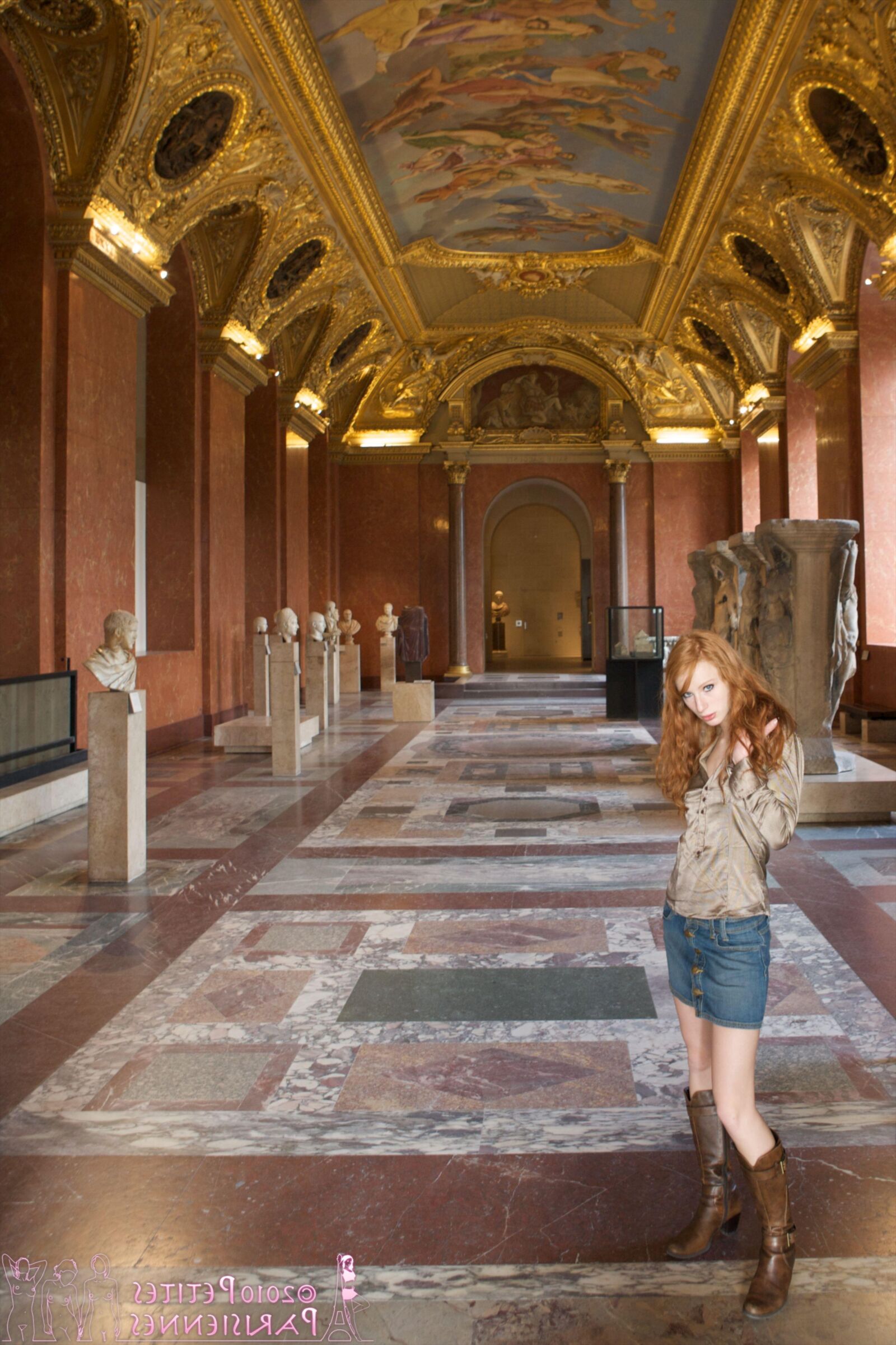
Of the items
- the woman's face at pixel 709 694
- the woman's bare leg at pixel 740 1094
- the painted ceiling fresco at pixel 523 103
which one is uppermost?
the painted ceiling fresco at pixel 523 103

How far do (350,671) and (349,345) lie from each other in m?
7.00

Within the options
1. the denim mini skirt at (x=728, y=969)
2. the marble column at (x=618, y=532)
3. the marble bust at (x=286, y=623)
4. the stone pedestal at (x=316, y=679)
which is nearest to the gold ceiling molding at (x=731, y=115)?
the marble column at (x=618, y=532)

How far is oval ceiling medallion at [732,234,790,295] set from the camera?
54.1ft

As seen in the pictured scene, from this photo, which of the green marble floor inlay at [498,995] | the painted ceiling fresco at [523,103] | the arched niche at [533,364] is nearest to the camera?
the green marble floor inlay at [498,995]

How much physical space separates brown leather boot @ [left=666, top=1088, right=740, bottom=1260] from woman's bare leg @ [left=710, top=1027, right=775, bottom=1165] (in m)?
0.15

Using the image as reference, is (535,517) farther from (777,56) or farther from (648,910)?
(648,910)

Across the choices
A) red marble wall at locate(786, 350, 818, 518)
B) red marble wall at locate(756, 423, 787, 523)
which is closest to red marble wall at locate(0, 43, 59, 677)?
red marble wall at locate(756, 423, 787, 523)

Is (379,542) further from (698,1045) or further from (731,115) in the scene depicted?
(698,1045)

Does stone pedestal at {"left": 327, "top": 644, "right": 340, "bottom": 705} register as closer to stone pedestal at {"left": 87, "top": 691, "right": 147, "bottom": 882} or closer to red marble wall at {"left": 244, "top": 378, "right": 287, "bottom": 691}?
red marble wall at {"left": 244, "top": 378, "right": 287, "bottom": 691}

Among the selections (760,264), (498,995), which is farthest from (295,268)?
(498,995)

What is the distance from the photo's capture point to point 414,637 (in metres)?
21.5

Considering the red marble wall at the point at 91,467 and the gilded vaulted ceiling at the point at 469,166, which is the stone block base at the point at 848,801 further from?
the gilded vaulted ceiling at the point at 469,166

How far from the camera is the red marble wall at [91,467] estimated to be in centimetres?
1047

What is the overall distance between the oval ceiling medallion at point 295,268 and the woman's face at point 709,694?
49.6 feet
